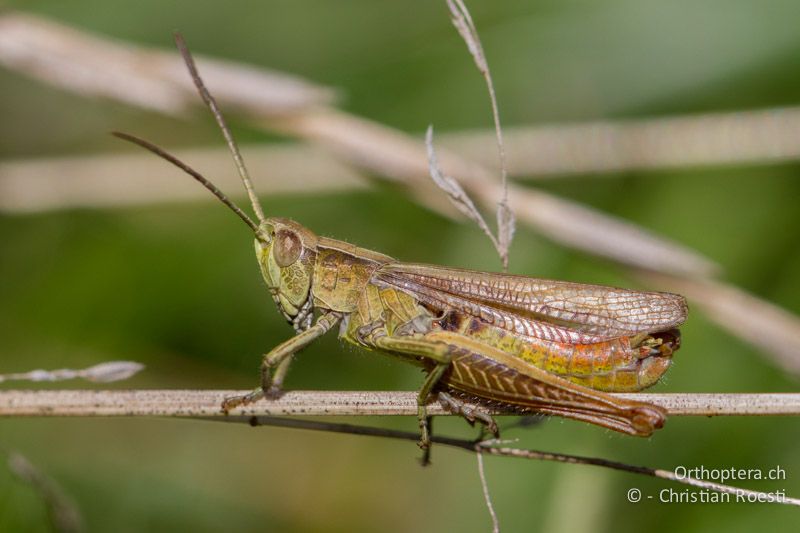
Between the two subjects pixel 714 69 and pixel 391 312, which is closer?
pixel 391 312

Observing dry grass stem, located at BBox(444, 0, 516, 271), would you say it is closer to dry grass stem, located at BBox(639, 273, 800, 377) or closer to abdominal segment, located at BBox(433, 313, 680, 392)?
abdominal segment, located at BBox(433, 313, 680, 392)

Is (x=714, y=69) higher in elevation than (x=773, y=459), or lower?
higher

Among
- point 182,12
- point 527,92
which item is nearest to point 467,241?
point 527,92

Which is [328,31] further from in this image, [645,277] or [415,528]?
[415,528]

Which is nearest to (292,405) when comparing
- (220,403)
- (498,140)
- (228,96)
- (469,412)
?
(220,403)

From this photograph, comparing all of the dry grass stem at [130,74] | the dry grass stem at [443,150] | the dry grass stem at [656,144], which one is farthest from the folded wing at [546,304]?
the dry grass stem at [656,144]

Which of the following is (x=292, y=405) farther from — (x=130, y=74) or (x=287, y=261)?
(x=130, y=74)

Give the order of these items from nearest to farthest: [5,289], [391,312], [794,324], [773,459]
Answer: [391,312] < [794,324] < [773,459] < [5,289]
